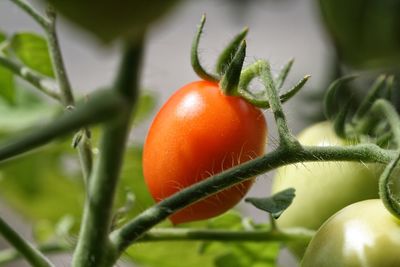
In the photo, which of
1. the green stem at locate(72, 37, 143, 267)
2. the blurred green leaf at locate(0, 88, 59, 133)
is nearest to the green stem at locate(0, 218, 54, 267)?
the green stem at locate(72, 37, 143, 267)

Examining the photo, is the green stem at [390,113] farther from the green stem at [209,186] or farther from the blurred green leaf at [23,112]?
the blurred green leaf at [23,112]

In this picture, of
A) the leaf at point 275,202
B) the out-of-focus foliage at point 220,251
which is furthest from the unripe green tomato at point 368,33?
the out-of-focus foliage at point 220,251

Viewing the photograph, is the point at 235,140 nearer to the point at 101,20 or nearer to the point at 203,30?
the point at 203,30

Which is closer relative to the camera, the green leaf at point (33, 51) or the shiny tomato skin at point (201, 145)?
the shiny tomato skin at point (201, 145)

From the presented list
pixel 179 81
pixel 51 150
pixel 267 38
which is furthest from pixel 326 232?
pixel 267 38

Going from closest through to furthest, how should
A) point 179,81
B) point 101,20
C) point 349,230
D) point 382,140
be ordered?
point 101,20, point 349,230, point 382,140, point 179,81

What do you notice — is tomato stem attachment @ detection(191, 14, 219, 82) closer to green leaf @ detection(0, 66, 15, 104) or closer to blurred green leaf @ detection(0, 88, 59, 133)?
green leaf @ detection(0, 66, 15, 104)
